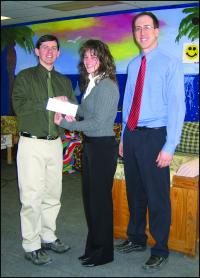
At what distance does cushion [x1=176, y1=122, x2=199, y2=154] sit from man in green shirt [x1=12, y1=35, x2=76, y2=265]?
2393mm

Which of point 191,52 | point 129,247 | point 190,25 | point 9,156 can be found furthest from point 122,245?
point 190,25

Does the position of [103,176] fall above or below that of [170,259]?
above

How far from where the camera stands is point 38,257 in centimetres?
263

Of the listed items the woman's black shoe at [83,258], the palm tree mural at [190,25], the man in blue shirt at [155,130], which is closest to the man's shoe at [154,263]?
the man in blue shirt at [155,130]

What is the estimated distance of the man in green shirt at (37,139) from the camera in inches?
98.7

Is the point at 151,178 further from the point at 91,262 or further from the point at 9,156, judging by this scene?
the point at 9,156

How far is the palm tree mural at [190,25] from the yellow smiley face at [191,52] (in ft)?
0.40

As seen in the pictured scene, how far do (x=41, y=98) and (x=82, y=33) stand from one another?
15.1 ft

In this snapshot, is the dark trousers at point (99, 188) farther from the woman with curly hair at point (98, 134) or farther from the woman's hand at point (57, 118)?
the woman's hand at point (57, 118)

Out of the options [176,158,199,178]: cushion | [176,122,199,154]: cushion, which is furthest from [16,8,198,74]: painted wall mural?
[176,158,199,178]: cushion

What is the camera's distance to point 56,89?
2635 mm

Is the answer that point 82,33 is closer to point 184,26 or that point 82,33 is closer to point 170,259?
point 184,26

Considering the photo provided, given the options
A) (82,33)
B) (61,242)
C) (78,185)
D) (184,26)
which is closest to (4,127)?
(82,33)

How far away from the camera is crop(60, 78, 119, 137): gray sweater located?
2311mm
